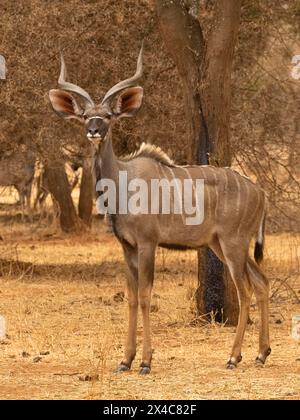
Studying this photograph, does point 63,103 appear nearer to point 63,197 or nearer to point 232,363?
point 232,363

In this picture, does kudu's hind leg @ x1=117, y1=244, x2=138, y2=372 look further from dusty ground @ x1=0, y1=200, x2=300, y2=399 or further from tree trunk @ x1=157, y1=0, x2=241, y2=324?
tree trunk @ x1=157, y1=0, x2=241, y2=324

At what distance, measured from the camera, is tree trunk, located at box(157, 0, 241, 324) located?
31.6 ft

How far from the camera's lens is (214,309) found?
9.77 metres

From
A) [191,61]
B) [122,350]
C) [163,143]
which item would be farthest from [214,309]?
[163,143]

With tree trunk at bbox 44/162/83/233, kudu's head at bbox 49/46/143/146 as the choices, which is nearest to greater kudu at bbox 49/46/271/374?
kudu's head at bbox 49/46/143/146

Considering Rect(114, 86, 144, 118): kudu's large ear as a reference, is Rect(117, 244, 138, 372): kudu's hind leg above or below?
below

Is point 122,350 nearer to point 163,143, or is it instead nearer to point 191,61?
point 191,61

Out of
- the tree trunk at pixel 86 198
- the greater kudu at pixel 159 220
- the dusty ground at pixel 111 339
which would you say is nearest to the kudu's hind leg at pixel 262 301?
the greater kudu at pixel 159 220

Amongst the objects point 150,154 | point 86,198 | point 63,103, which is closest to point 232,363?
point 150,154

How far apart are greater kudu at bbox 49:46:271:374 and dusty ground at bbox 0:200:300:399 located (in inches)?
13.5

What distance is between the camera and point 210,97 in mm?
9664
